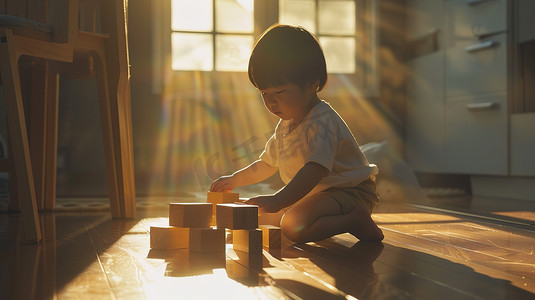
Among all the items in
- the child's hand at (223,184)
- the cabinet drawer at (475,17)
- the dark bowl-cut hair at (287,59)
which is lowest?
the child's hand at (223,184)

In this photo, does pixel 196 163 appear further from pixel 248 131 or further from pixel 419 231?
pixel 419 231

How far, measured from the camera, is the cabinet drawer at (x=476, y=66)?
3.08 meters

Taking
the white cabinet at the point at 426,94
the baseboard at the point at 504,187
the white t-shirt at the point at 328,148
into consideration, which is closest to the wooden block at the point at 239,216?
the white t-shirt at the point at 328,148

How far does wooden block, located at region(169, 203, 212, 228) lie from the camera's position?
1.16m

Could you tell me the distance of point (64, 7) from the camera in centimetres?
141

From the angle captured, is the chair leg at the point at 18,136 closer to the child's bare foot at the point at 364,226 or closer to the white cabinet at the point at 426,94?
the child's bare foot at the point at 364,226

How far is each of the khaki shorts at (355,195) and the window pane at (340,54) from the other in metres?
2.77

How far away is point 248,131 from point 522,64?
1742 mm

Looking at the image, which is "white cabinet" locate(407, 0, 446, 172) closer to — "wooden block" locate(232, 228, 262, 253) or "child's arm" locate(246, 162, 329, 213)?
"child's arm" locate(246, 162, 329, 213)

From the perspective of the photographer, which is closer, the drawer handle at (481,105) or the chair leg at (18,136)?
the chair leg at (18,136)

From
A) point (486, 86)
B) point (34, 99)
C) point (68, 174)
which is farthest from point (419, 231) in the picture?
point (68, 174)

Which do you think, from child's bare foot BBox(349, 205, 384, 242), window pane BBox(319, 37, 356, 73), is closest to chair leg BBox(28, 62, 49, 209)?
child's bare foot BBox(349, 205, 384, 242)

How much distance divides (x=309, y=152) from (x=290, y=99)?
0.14 m

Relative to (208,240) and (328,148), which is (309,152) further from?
(208,240)
